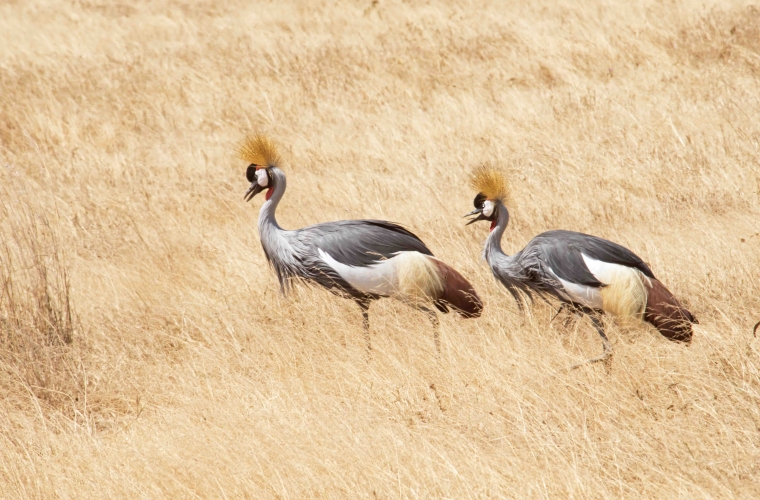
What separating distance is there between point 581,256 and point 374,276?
119 cm

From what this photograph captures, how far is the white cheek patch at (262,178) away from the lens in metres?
5.80

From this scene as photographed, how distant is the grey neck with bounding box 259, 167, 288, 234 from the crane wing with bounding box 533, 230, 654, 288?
5.82ft

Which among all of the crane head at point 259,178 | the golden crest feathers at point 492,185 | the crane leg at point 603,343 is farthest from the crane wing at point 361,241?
the crane leg at point 603,343

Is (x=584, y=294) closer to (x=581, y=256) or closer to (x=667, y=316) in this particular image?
(x=581, y=256)

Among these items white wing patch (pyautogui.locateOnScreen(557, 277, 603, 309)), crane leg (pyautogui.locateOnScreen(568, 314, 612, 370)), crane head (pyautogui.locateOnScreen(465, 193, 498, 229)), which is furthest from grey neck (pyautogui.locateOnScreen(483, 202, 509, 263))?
crane leg (pyautogui.locateOnScreen(568, 314, 612, 370))

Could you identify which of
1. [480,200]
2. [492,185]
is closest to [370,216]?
[480,200]

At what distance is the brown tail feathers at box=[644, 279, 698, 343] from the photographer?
4273 mm

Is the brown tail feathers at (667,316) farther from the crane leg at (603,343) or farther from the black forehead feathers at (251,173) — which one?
the black forehead feathers at (251,173)

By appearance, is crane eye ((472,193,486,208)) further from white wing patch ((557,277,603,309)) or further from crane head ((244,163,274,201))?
crane head ((244,163,274,201))

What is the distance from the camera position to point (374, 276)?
5.07 meters

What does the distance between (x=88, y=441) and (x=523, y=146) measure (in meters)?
5.93

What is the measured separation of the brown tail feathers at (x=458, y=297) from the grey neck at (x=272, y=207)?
1.19m

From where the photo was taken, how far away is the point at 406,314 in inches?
213

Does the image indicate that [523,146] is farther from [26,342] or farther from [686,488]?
[686,488]
